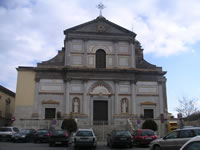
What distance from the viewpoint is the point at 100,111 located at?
112ft

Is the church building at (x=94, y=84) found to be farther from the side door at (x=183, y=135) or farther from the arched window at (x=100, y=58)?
the side door at (x=183, y=135)

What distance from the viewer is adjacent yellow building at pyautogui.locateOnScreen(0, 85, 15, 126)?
4012cm

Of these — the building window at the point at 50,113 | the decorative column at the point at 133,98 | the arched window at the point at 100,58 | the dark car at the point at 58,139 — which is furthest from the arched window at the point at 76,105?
the dark car at the point at 58,139

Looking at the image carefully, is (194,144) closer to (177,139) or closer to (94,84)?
(177,139)

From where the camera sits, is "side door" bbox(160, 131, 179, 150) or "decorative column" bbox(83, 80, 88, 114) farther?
"decorative column" bbox(83, 80, 88, 114)

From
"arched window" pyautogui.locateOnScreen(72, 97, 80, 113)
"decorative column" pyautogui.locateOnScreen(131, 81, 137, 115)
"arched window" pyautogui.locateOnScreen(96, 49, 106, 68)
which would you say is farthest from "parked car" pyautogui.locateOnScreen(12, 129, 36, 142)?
"decorative column" pyautogui.locateOnScreen(131, 81, 137, 115)

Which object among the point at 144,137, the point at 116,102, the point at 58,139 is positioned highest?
the point at 116,102

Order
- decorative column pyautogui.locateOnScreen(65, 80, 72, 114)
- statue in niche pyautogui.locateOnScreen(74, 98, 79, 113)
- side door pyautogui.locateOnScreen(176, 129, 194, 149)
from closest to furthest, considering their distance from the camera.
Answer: side door pyautogui.locateOnScreen(176, 129, 194, 149)
decorative column pyautogui.locateOnScreen(65, 80, 72, 114)
statue in niche pyautogui.locateOnScreen(74, 98, 79, 113)

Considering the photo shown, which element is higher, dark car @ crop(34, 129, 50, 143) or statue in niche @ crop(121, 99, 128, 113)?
statue in niche @ crop(121, 99, 128, 113)

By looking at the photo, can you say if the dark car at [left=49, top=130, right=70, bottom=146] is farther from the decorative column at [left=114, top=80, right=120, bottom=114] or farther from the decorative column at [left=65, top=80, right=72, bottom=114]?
the decorative column at [left=114, top=80, right=120, bottom=114]

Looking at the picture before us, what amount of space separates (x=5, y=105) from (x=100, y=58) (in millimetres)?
19239

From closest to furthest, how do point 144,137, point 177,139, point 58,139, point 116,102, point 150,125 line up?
point 177,139 → point 144,137 → point 58,139 → point 150,125 → point 116,102

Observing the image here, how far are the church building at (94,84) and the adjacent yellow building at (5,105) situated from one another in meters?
8.42

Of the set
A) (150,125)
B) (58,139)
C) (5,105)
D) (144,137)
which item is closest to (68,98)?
(150,125)
